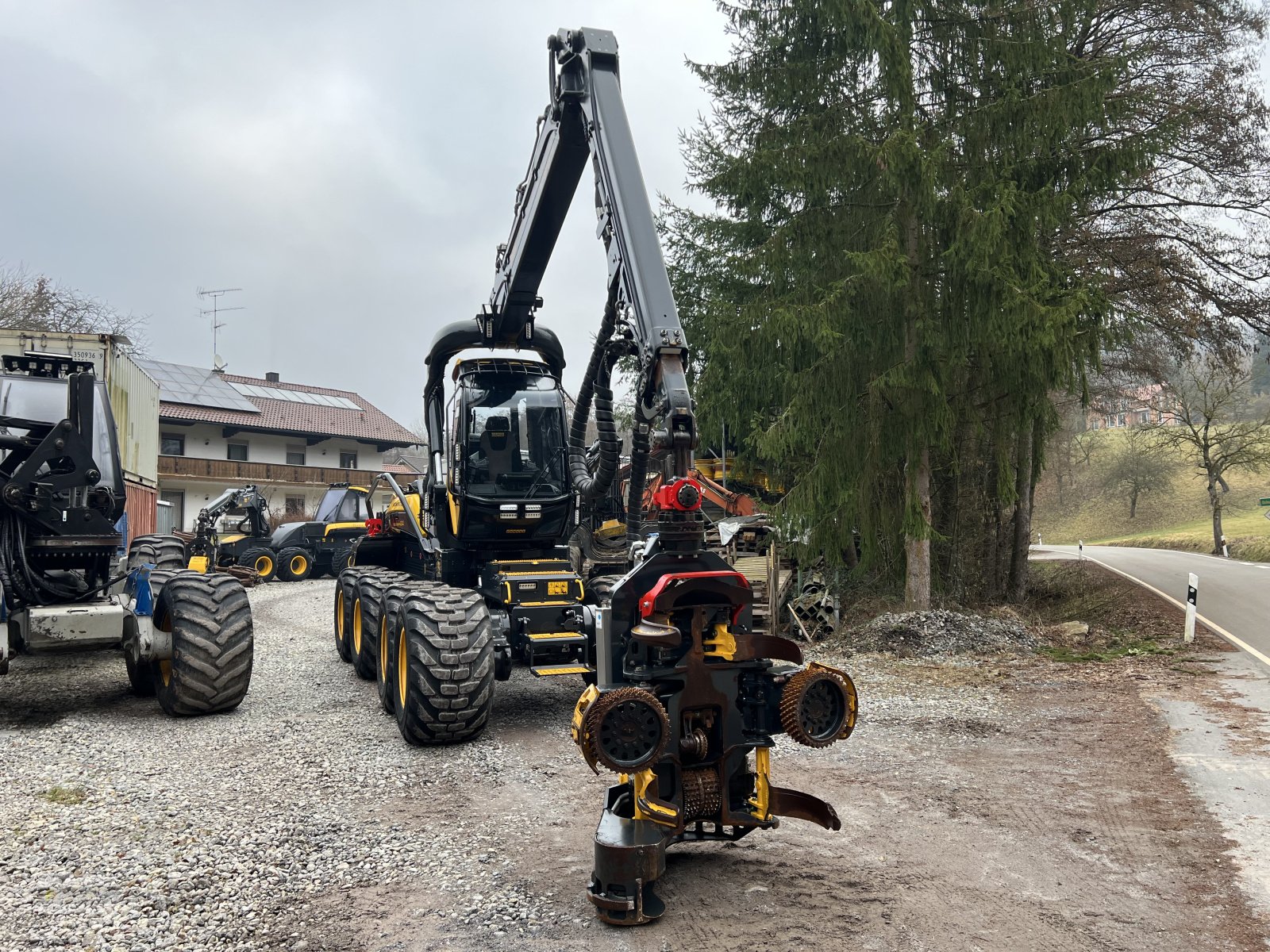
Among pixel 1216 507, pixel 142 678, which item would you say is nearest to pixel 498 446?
pixel 142 678

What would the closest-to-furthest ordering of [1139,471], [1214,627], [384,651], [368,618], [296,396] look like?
[384,651] → [368,618] → [1214,627] → [296,396] → [1139,471]

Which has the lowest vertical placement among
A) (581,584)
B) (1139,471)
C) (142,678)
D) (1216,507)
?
(142,678)

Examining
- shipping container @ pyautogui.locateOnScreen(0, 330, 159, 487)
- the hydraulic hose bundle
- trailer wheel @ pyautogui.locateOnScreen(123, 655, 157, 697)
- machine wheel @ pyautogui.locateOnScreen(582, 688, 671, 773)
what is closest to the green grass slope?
shipping container @ pyautogui.locateOnScreen(0, 330, 159, 487)

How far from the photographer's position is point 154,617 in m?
7.74

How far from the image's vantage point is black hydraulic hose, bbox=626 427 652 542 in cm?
652

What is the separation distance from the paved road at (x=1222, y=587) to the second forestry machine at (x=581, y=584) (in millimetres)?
8879

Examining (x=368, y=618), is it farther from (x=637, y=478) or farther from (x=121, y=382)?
(x=121, y=382)

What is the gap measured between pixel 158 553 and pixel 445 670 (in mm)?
5903

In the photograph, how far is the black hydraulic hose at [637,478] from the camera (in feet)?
21.4

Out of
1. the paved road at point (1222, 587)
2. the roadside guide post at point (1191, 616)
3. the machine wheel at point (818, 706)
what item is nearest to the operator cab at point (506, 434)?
the machine wheel at point (818, 706)

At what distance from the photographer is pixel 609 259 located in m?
6.44

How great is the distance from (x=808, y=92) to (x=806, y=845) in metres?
11.3

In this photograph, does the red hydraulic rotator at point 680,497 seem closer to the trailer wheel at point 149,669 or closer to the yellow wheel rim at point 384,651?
the yellow wheel rim at point 384,651

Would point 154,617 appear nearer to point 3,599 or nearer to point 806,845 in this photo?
point 3,599
